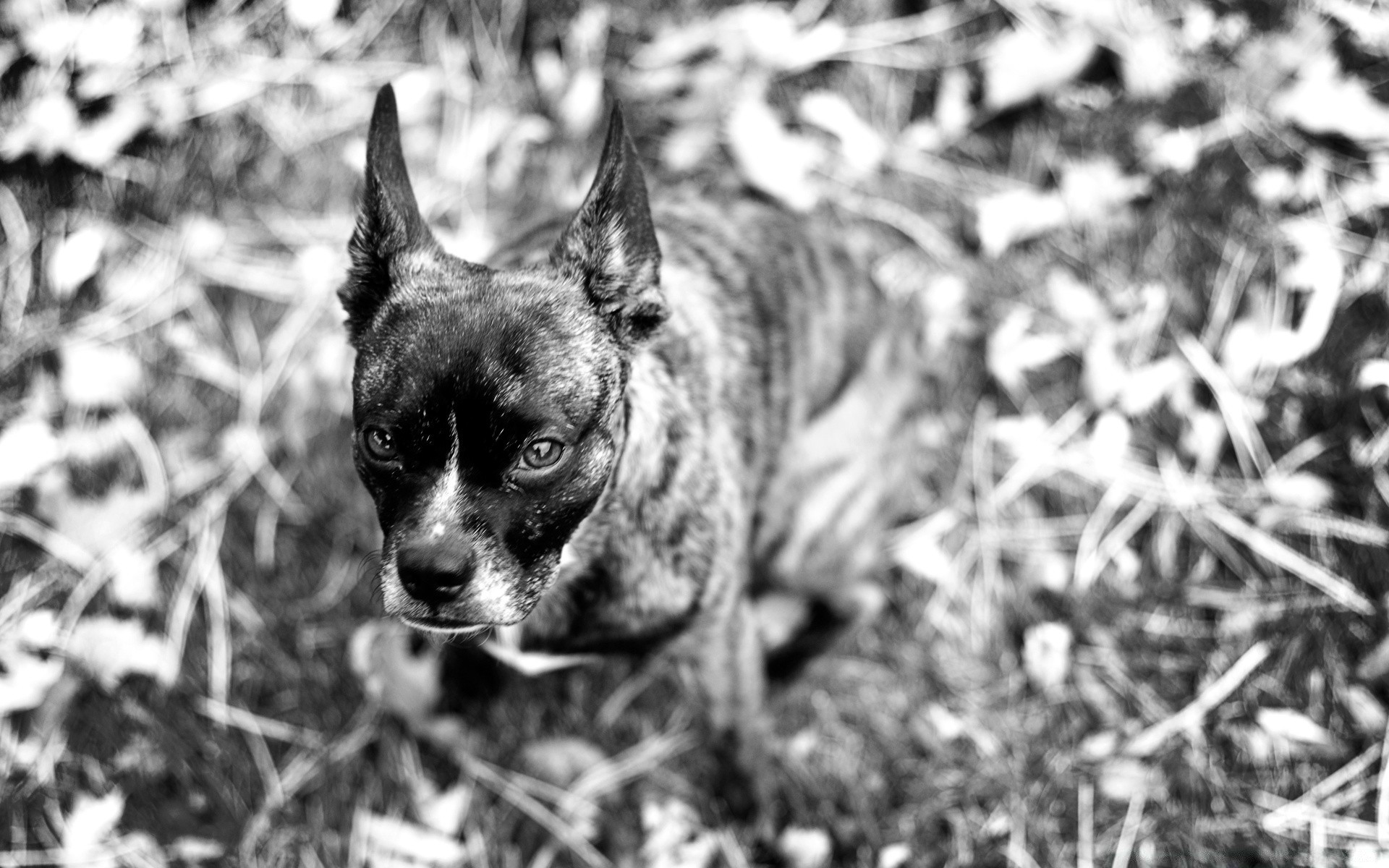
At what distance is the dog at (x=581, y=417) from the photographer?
101 inches

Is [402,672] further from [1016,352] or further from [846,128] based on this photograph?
[846,128]

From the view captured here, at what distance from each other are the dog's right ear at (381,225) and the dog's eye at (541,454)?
0.66 m

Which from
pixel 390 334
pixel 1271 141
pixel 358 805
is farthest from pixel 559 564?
pixel 1271 141

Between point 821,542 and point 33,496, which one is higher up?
point 33,496

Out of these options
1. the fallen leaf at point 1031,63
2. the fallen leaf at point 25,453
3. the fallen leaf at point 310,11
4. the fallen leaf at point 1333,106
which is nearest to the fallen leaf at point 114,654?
the fallen leaf at point 25,453

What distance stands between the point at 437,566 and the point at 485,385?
0.49 m

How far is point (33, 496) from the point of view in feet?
14.0

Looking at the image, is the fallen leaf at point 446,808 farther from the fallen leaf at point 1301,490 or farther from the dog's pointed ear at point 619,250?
the fallen leaf at point 1301,490

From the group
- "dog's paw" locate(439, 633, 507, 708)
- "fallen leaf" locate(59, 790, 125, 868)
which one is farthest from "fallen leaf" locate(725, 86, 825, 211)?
"fallen leaf" locate(59, 790, 125, 868)

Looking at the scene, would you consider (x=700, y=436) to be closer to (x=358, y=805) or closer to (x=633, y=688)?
(x=633, y=688)

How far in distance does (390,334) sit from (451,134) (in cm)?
267

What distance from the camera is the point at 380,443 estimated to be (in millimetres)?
2664

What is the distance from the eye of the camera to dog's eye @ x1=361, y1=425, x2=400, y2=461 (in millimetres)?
2633

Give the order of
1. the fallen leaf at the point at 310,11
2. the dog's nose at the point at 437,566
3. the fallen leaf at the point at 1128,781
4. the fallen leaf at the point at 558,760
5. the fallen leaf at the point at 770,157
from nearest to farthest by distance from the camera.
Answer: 1. the dog's nose at the point at 437,566
2. the fallen leaf at the point at 1128,781
3. the fallen leaf at the point at 558,760
4. the fallen leaf at the point at 770,157
5. the fallen leaf at the point at 310,11
